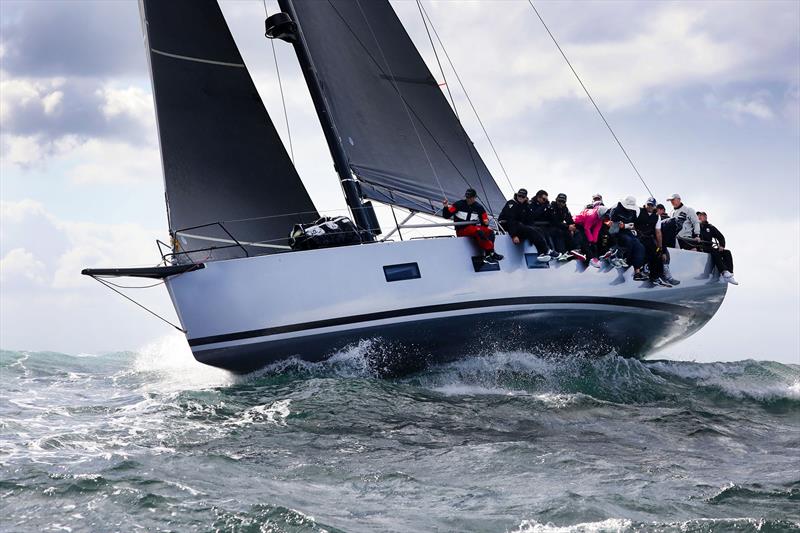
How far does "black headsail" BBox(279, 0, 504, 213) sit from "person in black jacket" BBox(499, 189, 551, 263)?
1.05m

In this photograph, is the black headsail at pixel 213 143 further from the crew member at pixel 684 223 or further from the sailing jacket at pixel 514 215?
the crew member at pixel 684 223

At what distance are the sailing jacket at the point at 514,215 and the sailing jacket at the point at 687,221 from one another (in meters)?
4.28

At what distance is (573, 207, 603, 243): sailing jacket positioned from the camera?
1367cm

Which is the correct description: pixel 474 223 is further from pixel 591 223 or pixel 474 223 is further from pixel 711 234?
pixel 711 234

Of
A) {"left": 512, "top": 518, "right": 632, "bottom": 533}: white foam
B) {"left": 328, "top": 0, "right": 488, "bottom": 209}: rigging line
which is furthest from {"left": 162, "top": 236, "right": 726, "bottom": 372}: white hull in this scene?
{"left": 512, "top": 518, "right": 632, "bottom": 533}: white foam

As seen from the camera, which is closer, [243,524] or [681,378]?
[243,524]

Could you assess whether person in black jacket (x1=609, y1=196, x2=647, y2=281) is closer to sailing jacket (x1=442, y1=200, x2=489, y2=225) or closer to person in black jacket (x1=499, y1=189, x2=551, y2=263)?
person in black jacket (x1=499, y1=189, x2=551, y2=263)

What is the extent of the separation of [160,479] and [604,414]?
548 centimetres

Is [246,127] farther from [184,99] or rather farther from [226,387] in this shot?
[226,387]

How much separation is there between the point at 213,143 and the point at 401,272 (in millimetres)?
3413

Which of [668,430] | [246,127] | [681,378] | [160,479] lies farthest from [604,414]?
[246,127]

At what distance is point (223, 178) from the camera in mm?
12508

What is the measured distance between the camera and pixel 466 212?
12031 millimetres

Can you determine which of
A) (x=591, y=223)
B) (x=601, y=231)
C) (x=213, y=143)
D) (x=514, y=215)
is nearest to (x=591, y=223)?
(x=591, y=223)
